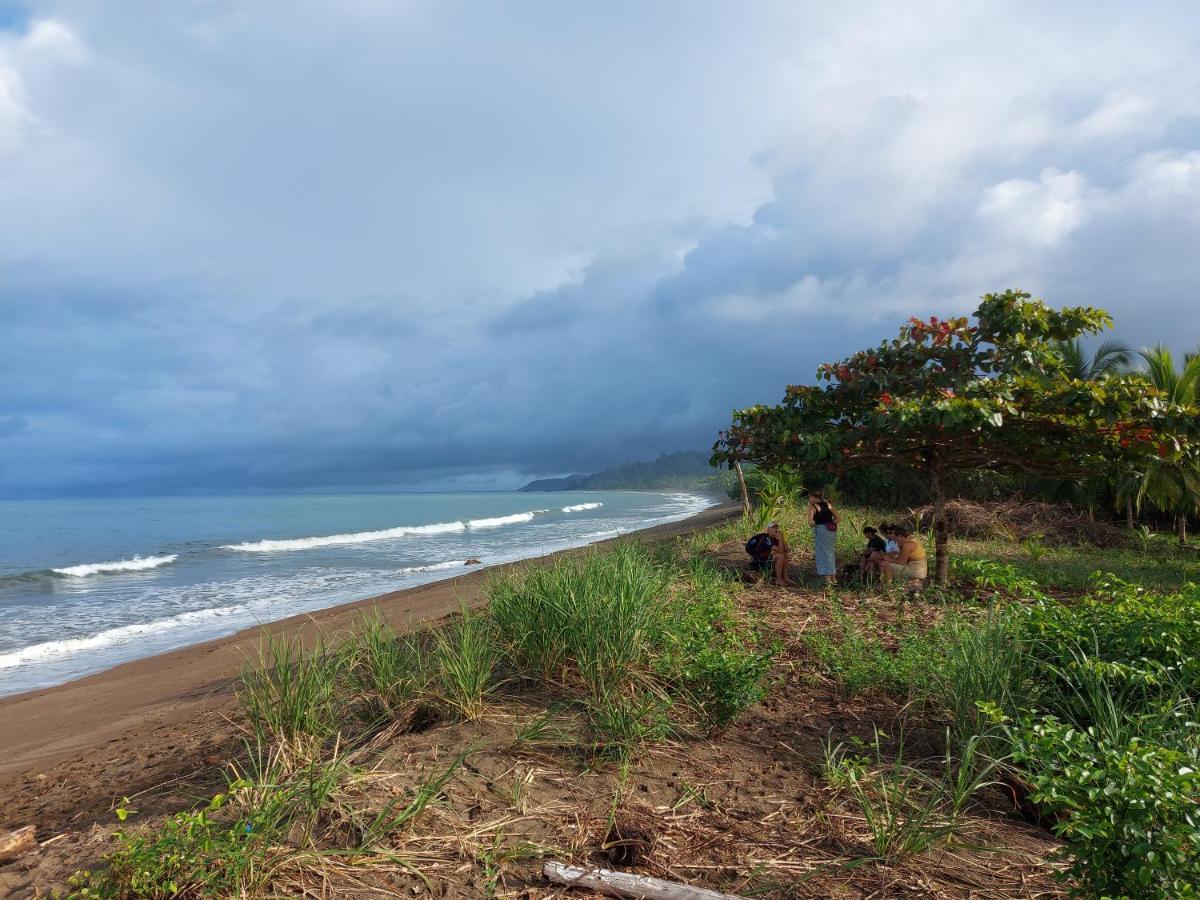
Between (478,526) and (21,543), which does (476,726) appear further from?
(21,543)

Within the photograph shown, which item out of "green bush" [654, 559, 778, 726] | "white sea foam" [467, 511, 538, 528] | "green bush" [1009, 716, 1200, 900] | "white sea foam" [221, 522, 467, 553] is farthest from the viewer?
"white sea foam" [467, 511, 538, 528]

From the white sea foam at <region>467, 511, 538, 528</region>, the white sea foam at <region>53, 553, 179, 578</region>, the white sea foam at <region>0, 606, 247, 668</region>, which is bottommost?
the white sea foam at <region>467, 511, 538, 528</region>

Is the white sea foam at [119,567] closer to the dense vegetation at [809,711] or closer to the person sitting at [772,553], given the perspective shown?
the person sitting at [772,553]

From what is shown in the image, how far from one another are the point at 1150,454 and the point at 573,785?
25.6 ft

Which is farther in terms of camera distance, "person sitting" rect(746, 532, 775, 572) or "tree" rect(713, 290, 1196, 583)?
"person sitting" rect(746, 532, 775, 572)

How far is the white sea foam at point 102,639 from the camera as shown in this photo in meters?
11.4

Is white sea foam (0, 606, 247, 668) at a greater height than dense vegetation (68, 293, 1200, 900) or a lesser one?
lesser

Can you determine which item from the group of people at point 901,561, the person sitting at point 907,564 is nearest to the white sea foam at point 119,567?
the group of people at point 901,561

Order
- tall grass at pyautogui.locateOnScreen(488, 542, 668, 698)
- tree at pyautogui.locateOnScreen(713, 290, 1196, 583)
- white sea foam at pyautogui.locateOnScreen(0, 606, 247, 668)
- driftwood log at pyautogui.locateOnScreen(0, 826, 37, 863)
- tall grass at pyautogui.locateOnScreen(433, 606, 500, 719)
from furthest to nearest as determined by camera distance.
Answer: white sea foam at pyautogui.locateOnScreen(0, 606, 247, 668), tree at pyautogui.locateOnScreen(713, 290, 1196, 583), tall grass at pyautogui.locateOnScreen(488, 542, 668, 698), tall grass at pyautogui.locateOnScreen(433, 606, 500, 719), driftwood log at pyautogui.locateOnScreen(0, 826, 37, 863)

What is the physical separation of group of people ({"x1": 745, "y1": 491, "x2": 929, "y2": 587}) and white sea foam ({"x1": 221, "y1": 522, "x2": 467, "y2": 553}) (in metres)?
24.9

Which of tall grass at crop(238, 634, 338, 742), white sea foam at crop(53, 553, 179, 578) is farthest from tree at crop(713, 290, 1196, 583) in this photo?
white sea foam at crop(53, 553, 179, 578)

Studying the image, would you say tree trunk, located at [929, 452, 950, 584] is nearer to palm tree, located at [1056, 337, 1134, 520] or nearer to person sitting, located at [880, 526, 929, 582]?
person sitting, located at [880, 526, 929, 582]

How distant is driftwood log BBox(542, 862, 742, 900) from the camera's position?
2693 millimetres

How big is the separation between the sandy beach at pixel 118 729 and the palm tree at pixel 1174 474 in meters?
14.5
